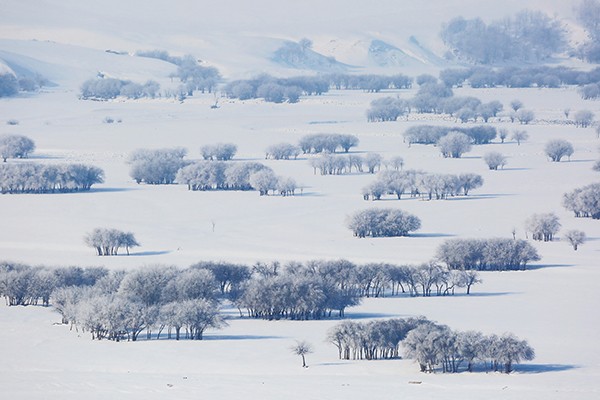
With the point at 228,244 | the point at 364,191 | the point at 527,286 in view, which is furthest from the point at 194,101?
the point at 527,286

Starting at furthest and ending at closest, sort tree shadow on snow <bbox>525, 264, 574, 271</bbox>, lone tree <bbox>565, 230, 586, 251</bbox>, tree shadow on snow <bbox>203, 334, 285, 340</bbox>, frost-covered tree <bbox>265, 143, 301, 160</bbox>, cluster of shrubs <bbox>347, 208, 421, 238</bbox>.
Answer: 1. frost-covered tree <bbox>265, 143, 301, 160</bbox>
2. cluster of shrubs <bbox>347, 208, 421, 238</bbox>
3. lone tree <bbox>565, 230, 586, 251</bbox>
4. tree shadow on snow <bbox>525, 264, 574, 271</bbox>
5. tree shadow on snow <bbox>203, 334, 285, 340</bbox>

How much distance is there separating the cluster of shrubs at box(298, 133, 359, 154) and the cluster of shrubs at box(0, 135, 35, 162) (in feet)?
57.0

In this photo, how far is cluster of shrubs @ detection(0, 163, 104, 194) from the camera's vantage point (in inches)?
2761

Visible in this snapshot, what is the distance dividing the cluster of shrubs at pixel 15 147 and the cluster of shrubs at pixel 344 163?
59.9 feet

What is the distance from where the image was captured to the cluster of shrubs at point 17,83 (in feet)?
415

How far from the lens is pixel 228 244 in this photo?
53.2 m

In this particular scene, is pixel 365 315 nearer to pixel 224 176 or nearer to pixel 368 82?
pixel 224 176

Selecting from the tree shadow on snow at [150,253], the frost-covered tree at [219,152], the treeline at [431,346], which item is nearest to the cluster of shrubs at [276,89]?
the frost-covered tree at [219,152]

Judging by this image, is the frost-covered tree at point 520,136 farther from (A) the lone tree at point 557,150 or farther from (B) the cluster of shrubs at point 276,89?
(B) the cluster of shrubs at point 276,89

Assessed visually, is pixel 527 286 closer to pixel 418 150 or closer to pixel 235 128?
pixel 418 150

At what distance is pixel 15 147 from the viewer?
8481 centimetres

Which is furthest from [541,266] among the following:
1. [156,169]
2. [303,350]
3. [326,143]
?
[326,143]

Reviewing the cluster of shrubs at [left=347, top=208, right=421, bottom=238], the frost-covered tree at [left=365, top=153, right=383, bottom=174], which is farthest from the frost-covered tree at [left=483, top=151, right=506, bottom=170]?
the cluster of shrubs at [left=347, top=208, right=421, bottom=238]

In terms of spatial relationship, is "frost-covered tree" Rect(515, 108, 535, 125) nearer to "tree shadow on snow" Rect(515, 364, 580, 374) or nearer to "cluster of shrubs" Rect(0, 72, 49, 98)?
"cluster of shrubs" Rect(0, 72, 49, 98)
